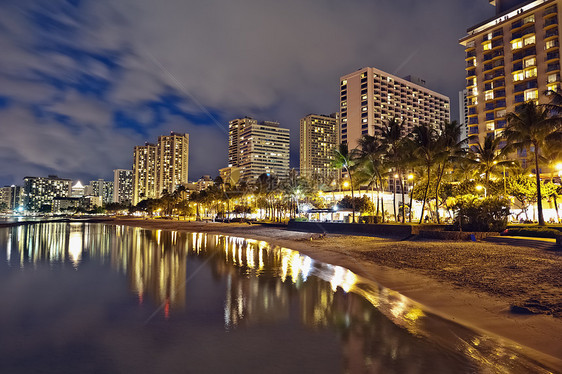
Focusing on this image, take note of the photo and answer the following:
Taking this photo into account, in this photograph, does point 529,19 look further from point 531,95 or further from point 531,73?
point 531,95

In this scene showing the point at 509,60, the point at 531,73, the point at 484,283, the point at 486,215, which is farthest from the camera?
the point at 509,60

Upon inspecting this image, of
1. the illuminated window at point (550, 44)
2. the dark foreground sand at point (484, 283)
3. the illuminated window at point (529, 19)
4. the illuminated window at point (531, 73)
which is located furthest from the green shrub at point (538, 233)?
the illuminated window at point (529, 19)

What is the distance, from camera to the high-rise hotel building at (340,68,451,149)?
470 ft

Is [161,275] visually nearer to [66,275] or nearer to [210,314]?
[66,275]

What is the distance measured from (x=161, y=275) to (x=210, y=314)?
Answer: 26.4ft

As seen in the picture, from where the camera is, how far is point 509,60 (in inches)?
3438

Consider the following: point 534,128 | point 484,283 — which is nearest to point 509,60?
point 534,128

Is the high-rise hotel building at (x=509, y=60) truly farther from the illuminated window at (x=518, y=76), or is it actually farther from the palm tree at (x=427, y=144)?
the palm tree at (x=427, y=144)

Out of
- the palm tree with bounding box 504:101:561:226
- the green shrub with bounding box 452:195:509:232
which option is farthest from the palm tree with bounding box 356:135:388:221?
the green shrub with bounding box 452:195:509:232

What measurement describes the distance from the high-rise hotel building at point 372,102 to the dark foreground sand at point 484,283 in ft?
401

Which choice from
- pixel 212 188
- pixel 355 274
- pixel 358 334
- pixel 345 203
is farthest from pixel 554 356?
pixel 212 188

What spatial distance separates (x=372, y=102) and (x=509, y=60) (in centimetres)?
5922

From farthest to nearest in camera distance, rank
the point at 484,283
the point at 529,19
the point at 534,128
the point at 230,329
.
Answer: the point at 529,19 → the point at 534,128 → the point at 484,283 → the point at 230,329

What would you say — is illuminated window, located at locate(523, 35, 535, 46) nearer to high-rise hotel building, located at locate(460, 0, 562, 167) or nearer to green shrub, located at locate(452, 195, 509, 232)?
high-rise hotel building, located at locate(460, 0, 562, 167)
